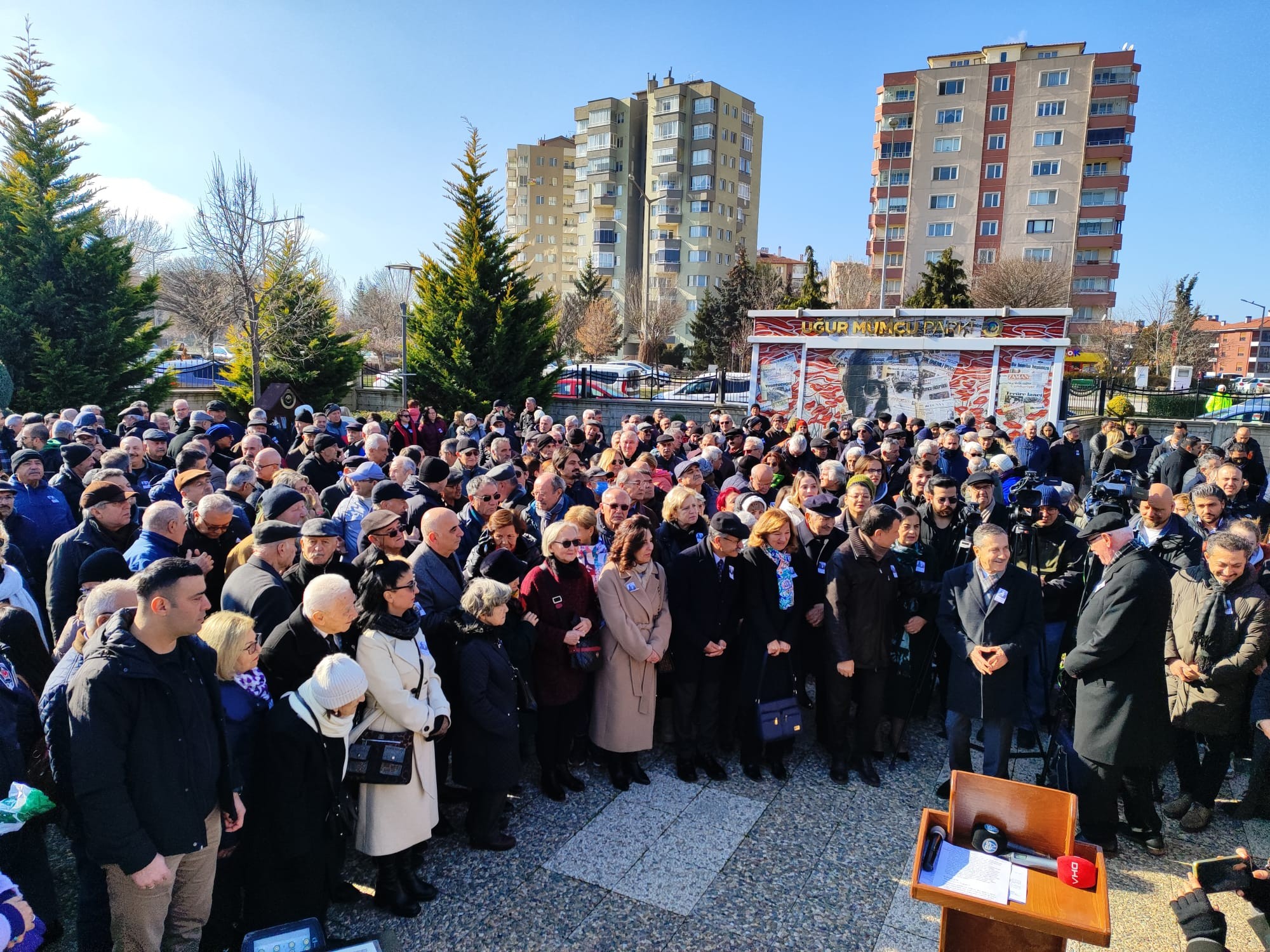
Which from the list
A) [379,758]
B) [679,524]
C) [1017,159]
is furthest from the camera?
[1017,159]

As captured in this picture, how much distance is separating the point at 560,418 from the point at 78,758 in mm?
19840

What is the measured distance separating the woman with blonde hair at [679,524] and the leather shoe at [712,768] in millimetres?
1373

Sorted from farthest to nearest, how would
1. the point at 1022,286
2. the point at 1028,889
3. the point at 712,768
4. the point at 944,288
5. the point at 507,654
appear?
the point at 1022,286, the point at 944,288, the point at 712,768, the point at 507,654, the point at 1028,889

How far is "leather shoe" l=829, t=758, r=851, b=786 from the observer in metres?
5.12

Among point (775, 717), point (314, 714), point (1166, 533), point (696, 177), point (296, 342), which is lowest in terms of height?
point (775, 717)

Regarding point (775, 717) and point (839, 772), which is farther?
point (839, 772)

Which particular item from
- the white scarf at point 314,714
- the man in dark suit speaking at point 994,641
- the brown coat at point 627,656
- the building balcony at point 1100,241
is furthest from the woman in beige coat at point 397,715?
the building balcony at point 1100,241

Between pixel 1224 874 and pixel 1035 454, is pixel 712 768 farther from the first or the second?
pixel 1035 454

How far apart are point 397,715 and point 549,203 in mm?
84992

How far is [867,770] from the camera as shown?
5176mm

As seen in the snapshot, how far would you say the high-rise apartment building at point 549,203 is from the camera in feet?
267

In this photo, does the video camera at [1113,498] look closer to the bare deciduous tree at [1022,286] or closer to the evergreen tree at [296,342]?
the evergreen tree at [296,342]

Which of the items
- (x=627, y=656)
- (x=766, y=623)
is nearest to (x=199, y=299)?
(x=627, y=656)

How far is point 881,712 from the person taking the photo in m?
5.32
